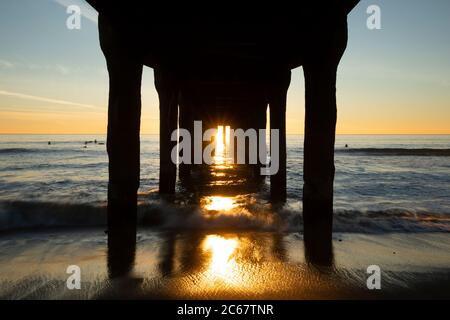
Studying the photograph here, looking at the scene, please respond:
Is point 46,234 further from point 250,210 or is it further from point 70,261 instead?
point 250,210

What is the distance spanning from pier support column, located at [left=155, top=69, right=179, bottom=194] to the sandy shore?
83.8 inches

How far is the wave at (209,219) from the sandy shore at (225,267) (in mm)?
594

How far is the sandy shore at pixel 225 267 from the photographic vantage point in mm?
3186

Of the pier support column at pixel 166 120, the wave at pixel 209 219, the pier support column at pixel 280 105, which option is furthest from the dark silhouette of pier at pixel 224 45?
the wave at pixel 209 219

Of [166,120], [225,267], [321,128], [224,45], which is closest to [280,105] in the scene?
[224,45]

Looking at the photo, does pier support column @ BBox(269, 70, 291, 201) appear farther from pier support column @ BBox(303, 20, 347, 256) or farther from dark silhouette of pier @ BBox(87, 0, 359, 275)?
pier support column @ BBox(303, 20, 347, 256)

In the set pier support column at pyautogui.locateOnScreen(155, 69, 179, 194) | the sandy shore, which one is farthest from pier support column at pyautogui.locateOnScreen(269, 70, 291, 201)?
pier support column at pyautogui.locateOnScreen(155, 69, 179, 194)

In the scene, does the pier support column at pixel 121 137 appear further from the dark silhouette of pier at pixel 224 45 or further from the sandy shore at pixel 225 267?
the sandy shore at pixel 225 267

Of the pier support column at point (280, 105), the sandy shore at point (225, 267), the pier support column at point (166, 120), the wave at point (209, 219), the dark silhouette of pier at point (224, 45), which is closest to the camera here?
Result: the sandy shore at point (225, 267)

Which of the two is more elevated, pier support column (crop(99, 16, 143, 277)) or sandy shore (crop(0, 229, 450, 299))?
pier support column (crop(99, 16, 143, 277))

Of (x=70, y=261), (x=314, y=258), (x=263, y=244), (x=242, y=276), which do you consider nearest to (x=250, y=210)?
(x=263, y=244)

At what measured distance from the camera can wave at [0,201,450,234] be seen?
20.3 ft
